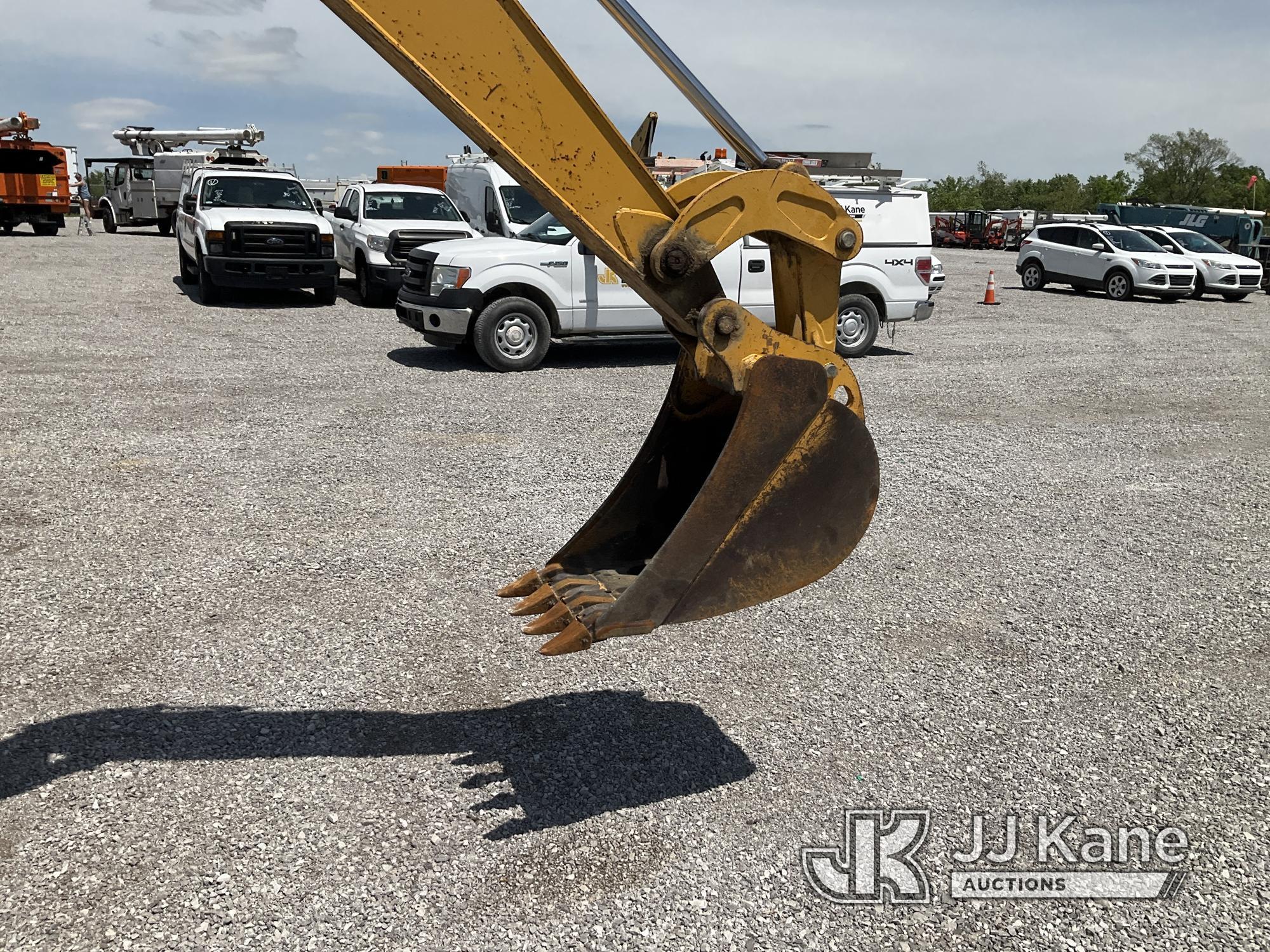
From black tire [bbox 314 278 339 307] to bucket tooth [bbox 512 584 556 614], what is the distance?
49.8 ft

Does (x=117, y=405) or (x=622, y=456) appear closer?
(x=622, y=456)

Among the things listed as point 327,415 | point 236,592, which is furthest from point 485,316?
point 236,592

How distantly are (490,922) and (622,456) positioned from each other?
215 inches

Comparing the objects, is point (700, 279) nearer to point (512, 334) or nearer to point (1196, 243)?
point (512, 334)

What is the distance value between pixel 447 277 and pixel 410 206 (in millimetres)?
7244

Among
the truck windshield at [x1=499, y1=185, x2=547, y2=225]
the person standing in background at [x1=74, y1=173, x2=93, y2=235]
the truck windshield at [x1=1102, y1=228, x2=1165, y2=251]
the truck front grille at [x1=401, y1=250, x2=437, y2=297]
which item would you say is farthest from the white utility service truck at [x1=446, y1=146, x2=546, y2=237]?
the person standing in background at [x1=74, y1=173, x2=93, y2=235]

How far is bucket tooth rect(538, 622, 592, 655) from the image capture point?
3064 mm

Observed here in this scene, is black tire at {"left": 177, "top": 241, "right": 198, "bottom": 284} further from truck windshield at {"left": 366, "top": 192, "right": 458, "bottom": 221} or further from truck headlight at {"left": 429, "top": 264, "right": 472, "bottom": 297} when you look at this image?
truck headlight at {"left": 429, "top": 264, "right": 472, "bottom": 297}

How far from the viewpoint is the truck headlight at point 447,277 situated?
38.8ft

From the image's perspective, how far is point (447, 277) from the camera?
468 inches

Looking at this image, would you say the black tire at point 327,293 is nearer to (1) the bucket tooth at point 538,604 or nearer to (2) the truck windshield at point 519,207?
(2) the truck windshield at point 519,207

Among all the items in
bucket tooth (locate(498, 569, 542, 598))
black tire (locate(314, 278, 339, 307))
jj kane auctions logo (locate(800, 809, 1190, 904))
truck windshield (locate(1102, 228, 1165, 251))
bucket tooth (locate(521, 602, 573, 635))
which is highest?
truck windshield (locate(1102, 228, 1165, 251))

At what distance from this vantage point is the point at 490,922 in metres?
3.05

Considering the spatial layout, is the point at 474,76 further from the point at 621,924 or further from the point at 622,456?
the point at 622,456
